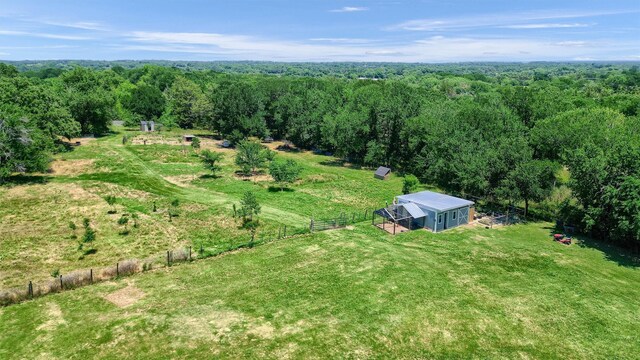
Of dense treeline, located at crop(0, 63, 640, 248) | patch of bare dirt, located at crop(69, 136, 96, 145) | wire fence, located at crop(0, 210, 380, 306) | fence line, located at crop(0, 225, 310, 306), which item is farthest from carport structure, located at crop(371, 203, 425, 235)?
patch of bare dirt, located at crop(69, 136, 96, 145)

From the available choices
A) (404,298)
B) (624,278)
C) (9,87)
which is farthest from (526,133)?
(9,87)

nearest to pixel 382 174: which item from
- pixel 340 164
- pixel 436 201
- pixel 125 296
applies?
pixel 340 164

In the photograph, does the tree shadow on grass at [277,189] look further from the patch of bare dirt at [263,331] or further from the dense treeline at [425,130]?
the patch of bare dirt at [263,331]

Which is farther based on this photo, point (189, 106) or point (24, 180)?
point (189, 106)

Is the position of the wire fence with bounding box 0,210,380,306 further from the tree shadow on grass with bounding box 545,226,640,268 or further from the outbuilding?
the tree shadow on grass with bounding box 545,226,640,268

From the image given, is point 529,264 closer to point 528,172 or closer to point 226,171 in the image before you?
point 528,172

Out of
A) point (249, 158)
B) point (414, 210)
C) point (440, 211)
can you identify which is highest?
point (249, 158)

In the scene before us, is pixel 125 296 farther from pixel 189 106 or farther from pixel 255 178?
pixel 189 106
